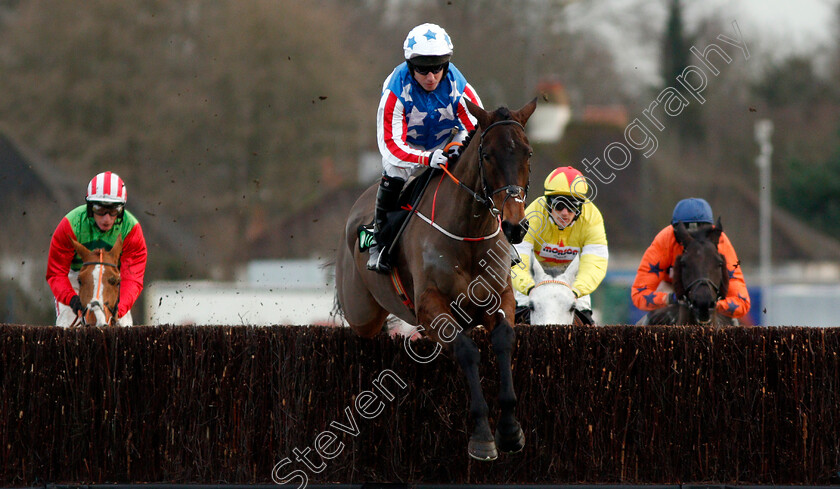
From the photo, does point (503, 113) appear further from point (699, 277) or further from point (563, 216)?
point (699, 277)

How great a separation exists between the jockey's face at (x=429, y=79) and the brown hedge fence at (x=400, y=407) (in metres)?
1.70

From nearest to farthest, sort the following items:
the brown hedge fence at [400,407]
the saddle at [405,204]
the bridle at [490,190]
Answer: the bridle at [490,190], the brown hedge fence at [400,407], the saddle at [405,204]

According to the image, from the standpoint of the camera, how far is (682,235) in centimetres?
839

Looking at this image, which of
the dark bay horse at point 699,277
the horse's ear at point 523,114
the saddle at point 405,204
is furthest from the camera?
the dark bay horse at point 699,277

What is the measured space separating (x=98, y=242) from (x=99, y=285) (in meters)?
0.54

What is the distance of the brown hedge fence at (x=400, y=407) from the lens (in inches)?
265

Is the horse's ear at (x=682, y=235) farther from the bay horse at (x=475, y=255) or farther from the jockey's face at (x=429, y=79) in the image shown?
the jockey's face at (x=429, y=79)

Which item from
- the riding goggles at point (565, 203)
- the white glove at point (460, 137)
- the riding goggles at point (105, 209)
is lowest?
the riding goggles at point (105, 209)

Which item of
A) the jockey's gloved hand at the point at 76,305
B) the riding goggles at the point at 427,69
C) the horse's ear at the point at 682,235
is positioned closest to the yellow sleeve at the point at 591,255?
the horse's ear at the point at 682,235

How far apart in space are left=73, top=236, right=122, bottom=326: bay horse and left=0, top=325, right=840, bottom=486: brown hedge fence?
125 cm

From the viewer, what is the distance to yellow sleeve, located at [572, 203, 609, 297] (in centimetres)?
825

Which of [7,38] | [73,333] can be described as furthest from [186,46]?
[73,333]

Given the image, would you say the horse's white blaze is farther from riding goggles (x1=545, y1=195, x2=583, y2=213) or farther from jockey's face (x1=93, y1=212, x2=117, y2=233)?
jockey's face (x1=93, y1=212, x2=117, y2=233)

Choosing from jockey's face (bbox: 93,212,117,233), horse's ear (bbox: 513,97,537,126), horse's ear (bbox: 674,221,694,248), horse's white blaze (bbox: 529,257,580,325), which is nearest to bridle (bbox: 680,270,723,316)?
horse's ear (bbox: 674,221,694,248)
